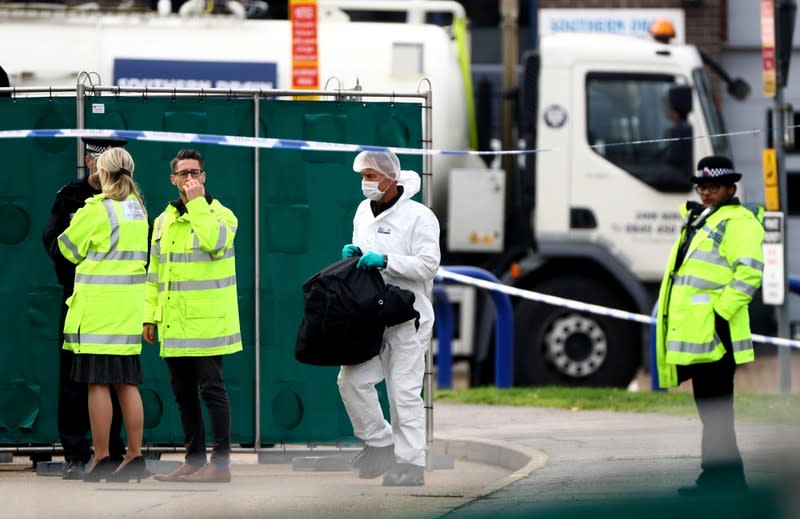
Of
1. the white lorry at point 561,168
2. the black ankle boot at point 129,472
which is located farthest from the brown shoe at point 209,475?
the white lorry at point 561,168

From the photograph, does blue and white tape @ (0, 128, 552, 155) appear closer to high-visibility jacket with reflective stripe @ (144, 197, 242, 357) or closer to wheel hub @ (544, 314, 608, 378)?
high-visibility jacket with reflective stripe @ (144, 197, 242, 357)

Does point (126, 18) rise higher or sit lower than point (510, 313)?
higher

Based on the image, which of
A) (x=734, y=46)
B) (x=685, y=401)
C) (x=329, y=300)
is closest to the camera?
(x=329, y=300)

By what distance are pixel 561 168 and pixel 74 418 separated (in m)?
6.42

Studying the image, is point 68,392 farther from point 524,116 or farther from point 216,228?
point 524,116

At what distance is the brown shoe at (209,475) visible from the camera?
6930 millimetres

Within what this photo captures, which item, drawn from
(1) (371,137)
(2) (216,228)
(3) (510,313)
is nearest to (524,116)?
(3) (510,313)

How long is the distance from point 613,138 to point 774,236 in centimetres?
207

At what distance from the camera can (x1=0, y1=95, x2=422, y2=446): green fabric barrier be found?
298 inches

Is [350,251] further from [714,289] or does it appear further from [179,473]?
[714,289]

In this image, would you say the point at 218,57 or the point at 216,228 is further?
the point at 218,57

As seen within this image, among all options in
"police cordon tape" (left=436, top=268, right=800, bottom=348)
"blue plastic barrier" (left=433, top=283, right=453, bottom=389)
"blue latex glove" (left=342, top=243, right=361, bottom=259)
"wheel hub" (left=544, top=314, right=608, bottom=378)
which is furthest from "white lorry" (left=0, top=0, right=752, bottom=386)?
"blue latex glove" (left=342, top=243, right=361, bottom=259)

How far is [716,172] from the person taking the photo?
680 cm

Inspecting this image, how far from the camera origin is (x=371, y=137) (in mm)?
7633
